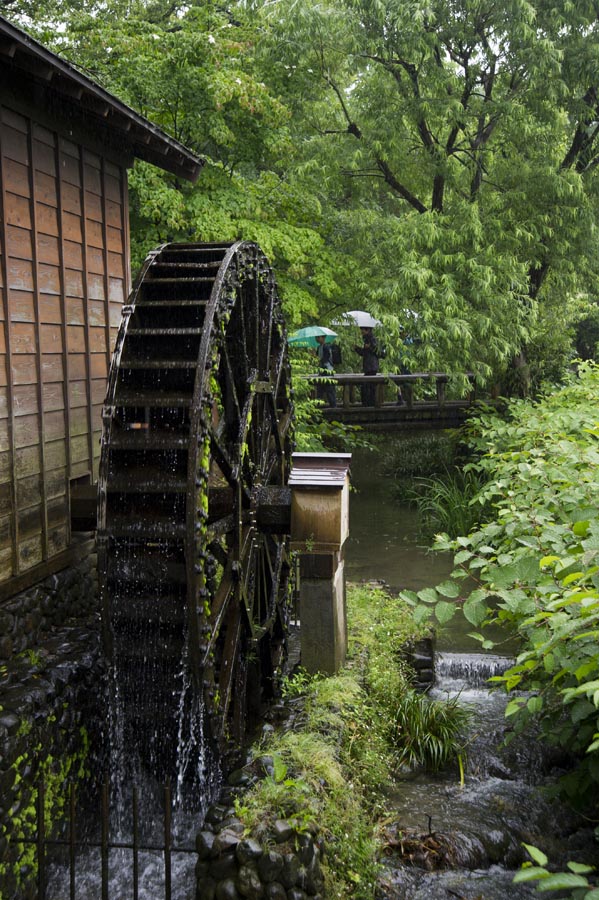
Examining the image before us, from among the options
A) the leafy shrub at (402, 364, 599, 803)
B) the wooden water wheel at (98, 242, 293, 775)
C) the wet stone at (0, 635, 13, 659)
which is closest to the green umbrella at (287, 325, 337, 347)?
the wooden water wheel at (98, 242, 293, 775)

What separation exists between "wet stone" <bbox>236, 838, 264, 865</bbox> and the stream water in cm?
106

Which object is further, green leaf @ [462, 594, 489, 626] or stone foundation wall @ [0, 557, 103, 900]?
stone foundation wall @ [0, 557, 103, 900]

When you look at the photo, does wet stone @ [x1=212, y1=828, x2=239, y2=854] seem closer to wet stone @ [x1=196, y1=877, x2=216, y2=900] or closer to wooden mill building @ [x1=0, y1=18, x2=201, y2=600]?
wet stone @ [x1=196, y1=877, x2=216, y2=900]

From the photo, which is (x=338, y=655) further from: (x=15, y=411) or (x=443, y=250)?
(x=443, y=250)

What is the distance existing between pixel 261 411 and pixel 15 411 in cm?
240

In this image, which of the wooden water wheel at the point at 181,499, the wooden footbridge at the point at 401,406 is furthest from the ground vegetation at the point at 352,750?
the wooden footbridge at the point at 401,406

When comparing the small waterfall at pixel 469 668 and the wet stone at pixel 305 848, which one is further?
the small waterfall at pixel 469 668

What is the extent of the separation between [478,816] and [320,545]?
232cm

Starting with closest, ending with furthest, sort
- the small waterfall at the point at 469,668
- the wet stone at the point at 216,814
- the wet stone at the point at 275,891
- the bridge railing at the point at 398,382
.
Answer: the wet stone at the point at 275,891, the wet stone at the point at 216,814, the small waterfall at the point at 469,668, the bridge railing at the point at 398,382

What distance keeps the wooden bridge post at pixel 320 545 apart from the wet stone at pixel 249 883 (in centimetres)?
239

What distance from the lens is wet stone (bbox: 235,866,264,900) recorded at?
455cm

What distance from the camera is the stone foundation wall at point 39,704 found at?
16.7 feet

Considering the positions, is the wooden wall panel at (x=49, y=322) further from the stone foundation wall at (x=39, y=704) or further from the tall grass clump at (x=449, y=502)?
the tall grass clump at (x=449, y=502)

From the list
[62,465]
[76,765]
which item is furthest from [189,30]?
[76,765]
